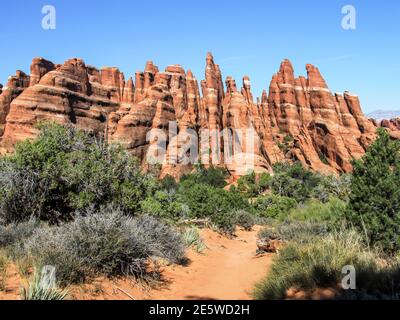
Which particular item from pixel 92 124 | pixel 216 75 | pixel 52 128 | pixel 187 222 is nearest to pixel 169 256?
A: pixel 52 128

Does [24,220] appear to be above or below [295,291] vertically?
above

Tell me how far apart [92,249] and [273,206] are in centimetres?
2697

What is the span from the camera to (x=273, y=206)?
1288 inches

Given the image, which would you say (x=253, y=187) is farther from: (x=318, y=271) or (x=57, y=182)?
(x=318, y=271)

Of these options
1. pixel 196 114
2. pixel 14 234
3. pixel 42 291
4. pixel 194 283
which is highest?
pixel 196 114

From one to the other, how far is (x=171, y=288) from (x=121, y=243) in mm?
1727

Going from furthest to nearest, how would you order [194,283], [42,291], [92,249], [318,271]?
1. [194,283]
2. [92,249]
3. [318,271]
4. [42,291]

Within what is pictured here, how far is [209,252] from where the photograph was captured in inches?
556

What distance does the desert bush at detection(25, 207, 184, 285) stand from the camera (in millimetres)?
6867

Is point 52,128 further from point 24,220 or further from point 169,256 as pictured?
point 169,256

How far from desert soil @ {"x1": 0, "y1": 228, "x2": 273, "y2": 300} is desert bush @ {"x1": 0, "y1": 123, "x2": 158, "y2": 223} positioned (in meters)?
3.09

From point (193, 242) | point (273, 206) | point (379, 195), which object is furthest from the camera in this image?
point (273, 206)

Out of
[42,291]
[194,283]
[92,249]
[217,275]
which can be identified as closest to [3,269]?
[92,249]

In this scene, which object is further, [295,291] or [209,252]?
[209,252]
